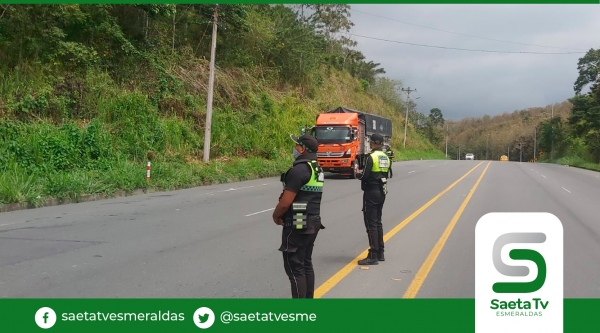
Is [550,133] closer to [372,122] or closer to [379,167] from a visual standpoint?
[372,122]

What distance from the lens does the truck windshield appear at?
25.2m

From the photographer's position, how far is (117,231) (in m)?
A: 9.92

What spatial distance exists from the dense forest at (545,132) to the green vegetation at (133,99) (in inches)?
1195

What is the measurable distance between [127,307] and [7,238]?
4.93 metres

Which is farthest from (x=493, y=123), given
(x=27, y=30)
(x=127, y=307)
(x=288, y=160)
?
(x=127, y=307)

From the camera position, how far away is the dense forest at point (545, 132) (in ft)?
182

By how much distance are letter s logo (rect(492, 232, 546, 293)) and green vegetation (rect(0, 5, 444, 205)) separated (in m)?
11.3

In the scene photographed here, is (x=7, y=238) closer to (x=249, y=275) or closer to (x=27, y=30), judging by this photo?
(x=249, y=275)

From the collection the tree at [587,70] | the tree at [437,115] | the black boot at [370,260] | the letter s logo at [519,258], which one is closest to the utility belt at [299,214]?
the letter s logo at [519,258]

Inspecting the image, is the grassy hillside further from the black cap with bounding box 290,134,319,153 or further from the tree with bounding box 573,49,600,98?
the tree with bounding box 573,49,600,98

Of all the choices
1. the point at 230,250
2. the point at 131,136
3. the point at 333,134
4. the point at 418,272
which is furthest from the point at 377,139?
the point at 333,134

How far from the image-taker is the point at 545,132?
84.2 meters

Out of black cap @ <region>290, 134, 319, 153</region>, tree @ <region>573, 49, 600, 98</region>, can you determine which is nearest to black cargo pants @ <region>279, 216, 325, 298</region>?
black cap @ <region>290, 134, 319, 153</region>

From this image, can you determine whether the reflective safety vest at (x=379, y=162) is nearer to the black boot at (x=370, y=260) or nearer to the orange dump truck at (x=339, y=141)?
the black boot at (x=370, y=260)
